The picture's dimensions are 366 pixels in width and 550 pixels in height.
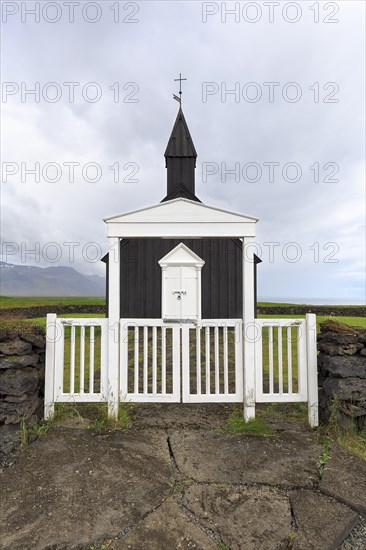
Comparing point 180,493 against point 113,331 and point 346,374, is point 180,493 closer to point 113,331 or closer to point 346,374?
point 113,331

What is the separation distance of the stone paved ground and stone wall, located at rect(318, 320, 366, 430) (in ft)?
1.63

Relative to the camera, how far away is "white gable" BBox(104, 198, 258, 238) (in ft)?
14.8

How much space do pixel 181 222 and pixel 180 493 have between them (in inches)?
125

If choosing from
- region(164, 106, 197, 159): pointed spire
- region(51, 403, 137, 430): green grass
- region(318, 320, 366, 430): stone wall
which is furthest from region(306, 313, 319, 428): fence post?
region(164, 106, 197, 159): pointed spire

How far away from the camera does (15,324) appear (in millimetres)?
4254

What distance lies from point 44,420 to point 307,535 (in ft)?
11.1

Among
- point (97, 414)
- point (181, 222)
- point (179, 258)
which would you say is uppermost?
point (181, 222)

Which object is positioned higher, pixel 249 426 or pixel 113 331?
pixel 113 331

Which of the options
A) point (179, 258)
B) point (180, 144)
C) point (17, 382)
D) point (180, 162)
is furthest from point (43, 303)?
point (17, 382)

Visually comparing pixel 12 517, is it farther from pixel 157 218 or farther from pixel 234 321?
pixel 157 218

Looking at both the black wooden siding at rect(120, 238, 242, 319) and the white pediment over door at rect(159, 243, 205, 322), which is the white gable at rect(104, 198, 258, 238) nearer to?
the white pediment over door at rect(159, 243, 205, 322)

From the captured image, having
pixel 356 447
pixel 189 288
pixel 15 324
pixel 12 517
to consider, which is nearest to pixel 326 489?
pixel 356 447

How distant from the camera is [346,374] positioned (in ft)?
13.0

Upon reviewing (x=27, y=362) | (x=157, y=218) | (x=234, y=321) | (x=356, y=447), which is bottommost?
(x=356, y=447)
